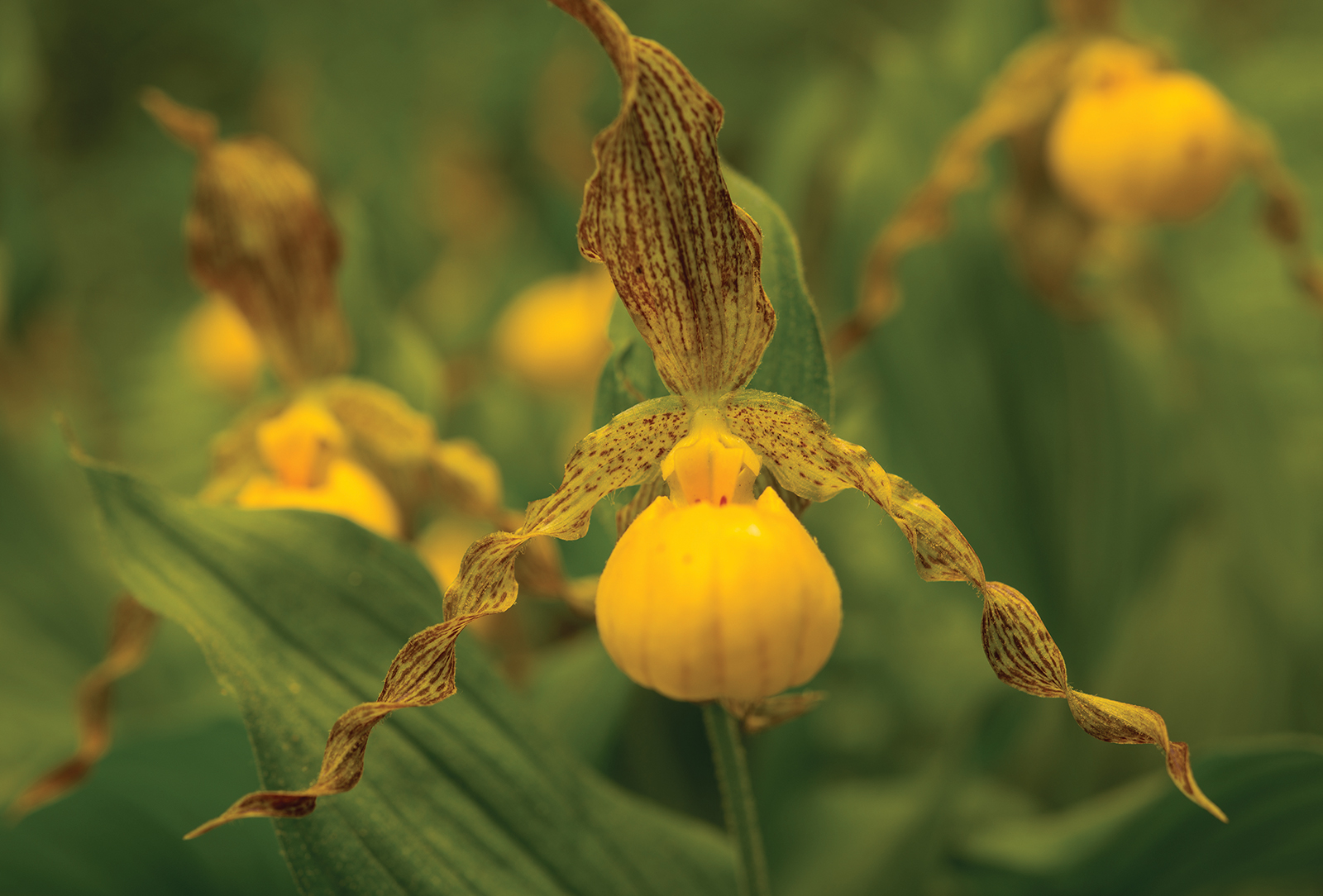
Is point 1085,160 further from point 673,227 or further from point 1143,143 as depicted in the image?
point 673,227

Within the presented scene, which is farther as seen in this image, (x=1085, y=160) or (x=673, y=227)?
(x=1085, y=160)

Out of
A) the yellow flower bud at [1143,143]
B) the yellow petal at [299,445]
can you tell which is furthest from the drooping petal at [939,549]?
the yellow flower bud at [1143,143]

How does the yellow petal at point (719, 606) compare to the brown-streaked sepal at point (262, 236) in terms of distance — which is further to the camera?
the brown-streaked sepal at point (262, 236)

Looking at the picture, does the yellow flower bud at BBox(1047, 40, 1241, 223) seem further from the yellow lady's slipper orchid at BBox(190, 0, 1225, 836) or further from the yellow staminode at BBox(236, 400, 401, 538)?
the yellow staminode at BBox(236, 400, 401, 538)

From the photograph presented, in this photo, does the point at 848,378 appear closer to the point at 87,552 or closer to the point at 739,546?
the point at 739,546

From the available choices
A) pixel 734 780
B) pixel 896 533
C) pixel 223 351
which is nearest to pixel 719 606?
pixel 734 780

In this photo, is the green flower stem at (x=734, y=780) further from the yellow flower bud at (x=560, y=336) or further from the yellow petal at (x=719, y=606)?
the yellow flower bud at (x=560, y=336)

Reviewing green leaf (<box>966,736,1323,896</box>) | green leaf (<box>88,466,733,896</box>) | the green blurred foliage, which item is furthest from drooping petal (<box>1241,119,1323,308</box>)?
green leaf (<box>88,466,733,896</box>)

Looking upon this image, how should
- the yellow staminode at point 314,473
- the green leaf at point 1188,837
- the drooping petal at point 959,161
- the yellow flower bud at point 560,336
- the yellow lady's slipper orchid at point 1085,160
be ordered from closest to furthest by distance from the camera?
the green leaf at point 1188,837 → the yellow staminode at point 314,473 → the drooping petal at point 959,161 → the yellow lady's slipper orchid at point 1085,160 → the yellow flower bud at point 560,336
